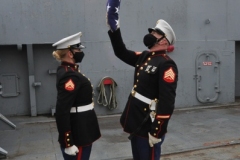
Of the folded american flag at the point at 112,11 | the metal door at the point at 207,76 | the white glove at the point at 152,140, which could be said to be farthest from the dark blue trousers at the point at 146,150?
the metal door at the point at 207,76

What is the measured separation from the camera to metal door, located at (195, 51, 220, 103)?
26.9ft

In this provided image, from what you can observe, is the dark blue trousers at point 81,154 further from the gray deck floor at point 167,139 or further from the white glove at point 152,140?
the gray deck floor at point 167,139

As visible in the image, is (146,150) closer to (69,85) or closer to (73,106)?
(73,106)

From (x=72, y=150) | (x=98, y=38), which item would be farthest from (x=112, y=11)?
(x=98, y=38)

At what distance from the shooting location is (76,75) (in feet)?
9.02

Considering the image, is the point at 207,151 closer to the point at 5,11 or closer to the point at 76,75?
the point at 76,75

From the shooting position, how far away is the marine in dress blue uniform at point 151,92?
2584 mm

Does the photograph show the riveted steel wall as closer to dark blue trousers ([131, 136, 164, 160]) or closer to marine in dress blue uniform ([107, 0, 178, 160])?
marine in dress blue uniform ([107, 0, 178, 160])

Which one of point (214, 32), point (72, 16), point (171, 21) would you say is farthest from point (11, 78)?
point (214, 32)

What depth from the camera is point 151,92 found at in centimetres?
277

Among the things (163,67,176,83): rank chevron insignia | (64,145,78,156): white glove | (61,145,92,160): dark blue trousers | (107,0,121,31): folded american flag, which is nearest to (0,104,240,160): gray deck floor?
(61,145,92,160): dark blue trousers

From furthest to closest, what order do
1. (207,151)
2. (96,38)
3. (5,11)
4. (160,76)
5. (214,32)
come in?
1. (214,32)
2. (96,38)
3. (5,11)
4. (207,151)
5. (160,76)

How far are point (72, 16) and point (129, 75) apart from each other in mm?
2042

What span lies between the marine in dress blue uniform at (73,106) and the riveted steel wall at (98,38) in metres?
4.51
